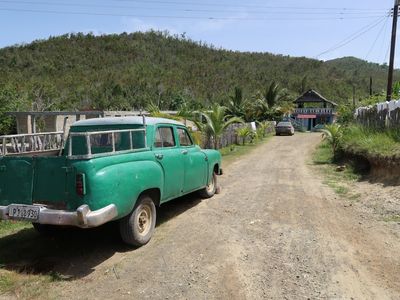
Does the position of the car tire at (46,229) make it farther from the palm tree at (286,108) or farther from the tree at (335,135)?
the palm tree at (286,108)

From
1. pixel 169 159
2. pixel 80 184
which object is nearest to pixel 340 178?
pixel 169 159

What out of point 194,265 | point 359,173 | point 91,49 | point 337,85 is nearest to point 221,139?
point 359,173

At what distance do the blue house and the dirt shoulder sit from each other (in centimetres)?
5338

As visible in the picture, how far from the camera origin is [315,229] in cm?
670

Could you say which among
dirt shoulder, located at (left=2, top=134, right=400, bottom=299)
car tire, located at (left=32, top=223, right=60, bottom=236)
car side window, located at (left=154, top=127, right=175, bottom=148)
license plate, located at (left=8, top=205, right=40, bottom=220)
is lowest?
dirt shoulder, located at (left=2, top=134, right=400, bottom=299)

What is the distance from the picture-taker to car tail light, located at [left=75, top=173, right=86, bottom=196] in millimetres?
4934

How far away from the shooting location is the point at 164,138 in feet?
22.9

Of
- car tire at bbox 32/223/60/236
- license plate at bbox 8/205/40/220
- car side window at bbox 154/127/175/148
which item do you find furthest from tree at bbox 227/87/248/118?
license plate at bbox 8/205/40/220

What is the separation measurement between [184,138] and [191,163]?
0.52 meters

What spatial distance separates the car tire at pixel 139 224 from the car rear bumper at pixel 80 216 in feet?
1.73

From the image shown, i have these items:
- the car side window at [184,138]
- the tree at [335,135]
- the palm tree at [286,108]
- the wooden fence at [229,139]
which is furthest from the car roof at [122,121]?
the palm tree at [286,108]

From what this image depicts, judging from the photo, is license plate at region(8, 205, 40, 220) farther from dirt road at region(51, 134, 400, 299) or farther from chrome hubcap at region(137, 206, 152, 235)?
chrome hubcap at region(137, 206, 152, 235)

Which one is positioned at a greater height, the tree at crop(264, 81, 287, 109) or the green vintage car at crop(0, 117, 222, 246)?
the tree at crop(264, 81, 287, 109)

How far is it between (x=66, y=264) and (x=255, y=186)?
636 cm
